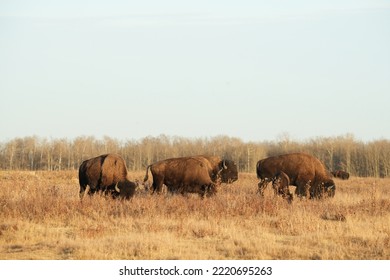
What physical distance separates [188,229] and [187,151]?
5914 centimetres

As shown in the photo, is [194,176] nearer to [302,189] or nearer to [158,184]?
[158,184]

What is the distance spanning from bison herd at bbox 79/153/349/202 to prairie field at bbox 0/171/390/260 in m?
1.94

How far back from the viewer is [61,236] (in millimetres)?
12523

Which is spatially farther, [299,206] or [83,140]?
[83,140]

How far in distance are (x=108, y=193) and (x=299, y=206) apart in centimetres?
635

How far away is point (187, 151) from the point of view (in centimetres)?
7206

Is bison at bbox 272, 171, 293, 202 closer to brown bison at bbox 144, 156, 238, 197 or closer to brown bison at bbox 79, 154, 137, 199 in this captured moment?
brown bison at bbox 144, 156, 238, 197

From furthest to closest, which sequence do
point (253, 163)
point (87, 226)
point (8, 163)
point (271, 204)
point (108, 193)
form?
point (8, 163) → point (253, 163) → point (108, 193) → point (271, 204) → point (87, 226)

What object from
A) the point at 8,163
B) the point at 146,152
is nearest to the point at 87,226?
the point at 146,152

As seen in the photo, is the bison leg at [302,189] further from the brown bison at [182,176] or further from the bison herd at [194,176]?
the brown bison at [182,176]

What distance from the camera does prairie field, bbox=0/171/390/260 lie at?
1090 cm

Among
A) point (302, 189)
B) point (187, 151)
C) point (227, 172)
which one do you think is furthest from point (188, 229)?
point (187, 151)
